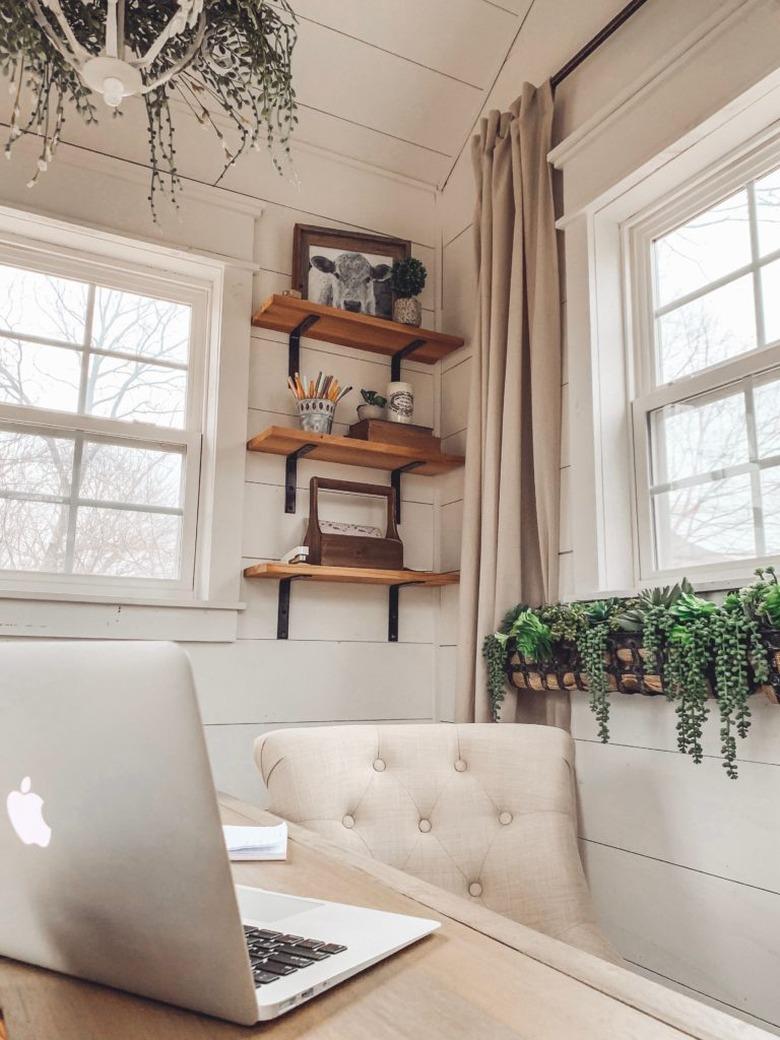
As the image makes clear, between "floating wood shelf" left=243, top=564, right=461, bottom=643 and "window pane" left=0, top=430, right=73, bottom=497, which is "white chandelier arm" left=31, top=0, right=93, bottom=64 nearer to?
"window pane" left=0, top=430, right=73, bottom=497

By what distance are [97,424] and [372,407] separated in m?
0.81

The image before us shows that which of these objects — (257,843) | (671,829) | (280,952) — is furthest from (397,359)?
(280,952)

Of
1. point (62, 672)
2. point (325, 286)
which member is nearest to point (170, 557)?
point (325, 286)

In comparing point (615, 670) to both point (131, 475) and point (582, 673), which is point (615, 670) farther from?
point (131, 475)

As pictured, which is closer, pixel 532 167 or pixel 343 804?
pixel 343 804

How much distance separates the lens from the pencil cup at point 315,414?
241 cm

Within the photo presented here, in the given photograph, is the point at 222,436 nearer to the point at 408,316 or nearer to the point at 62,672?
the point at 408,316

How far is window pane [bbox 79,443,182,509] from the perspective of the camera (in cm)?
230

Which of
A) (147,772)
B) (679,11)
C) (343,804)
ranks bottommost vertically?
(343,804)

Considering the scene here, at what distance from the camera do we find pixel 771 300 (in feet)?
5.73

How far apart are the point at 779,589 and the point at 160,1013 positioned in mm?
1146

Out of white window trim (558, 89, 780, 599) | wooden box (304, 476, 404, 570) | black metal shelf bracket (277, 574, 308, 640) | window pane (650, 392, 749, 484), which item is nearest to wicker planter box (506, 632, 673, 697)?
white window trim (558, 89, 780, 599)

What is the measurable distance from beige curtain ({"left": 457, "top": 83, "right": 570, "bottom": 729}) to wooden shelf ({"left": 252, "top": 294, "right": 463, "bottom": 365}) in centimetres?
27

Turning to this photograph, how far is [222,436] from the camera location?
2379mm
